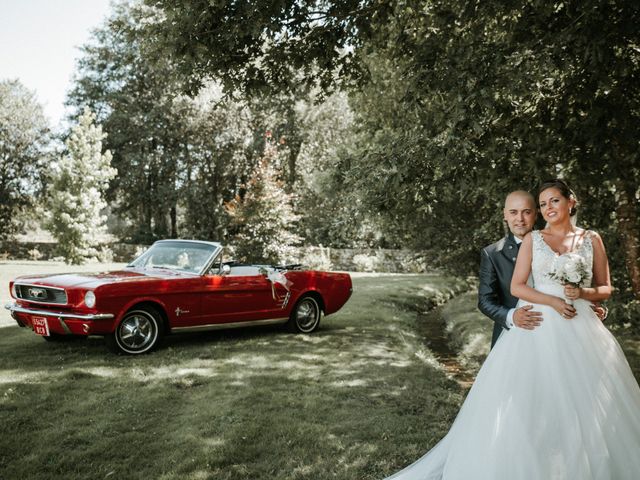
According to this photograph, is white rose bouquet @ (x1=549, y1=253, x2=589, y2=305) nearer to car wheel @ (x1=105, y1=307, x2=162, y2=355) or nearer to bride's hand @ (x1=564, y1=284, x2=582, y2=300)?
bride's hand @ (x1=564, y1=284, x2=582, y2=300)

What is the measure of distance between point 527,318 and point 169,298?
5.51 meters

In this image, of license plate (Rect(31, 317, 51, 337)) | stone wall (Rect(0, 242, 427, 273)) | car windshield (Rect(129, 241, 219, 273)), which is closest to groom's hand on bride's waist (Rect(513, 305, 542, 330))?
car windshield (Rect(129, 241, 219, 273))

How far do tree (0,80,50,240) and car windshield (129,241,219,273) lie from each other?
35.3 metres

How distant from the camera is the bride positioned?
3176 millimetres

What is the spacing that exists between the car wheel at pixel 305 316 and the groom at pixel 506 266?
5.84 m

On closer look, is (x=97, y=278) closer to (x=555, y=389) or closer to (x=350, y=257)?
(x=555, y=389)

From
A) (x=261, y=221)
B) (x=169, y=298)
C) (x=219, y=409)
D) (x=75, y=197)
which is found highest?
(x=75, y=197)

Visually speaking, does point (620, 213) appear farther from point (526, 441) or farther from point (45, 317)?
point (45, 317)

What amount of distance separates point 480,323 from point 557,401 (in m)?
9.39

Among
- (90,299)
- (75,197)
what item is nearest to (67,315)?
(90,299)

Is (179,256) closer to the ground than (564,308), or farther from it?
farther from it

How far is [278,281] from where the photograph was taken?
925 cm

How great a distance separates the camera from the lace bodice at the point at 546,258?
137 inches

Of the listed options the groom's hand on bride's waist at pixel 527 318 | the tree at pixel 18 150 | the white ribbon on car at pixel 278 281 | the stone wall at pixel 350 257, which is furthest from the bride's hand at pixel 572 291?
the tree at pixel 18 150
